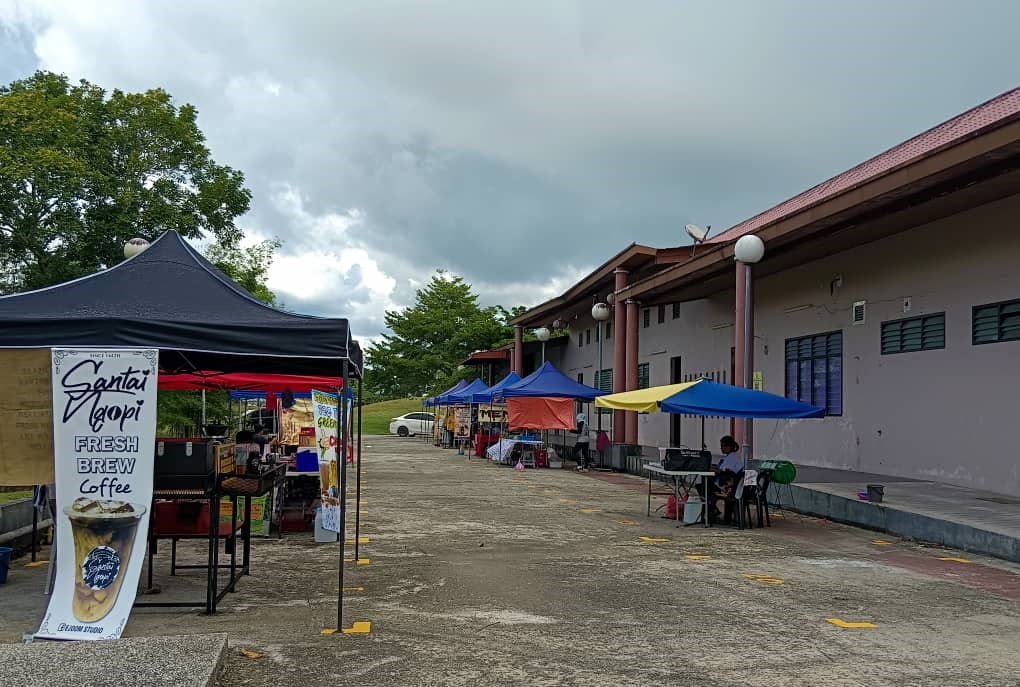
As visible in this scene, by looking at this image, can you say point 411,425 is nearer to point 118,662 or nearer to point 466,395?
point 466,395

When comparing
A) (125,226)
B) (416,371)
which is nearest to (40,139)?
(125,226)

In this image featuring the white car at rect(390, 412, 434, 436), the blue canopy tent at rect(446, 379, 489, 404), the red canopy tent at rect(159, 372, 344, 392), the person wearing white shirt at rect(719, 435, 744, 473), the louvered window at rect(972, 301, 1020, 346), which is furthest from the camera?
the white car at rect(390, 412, 434, 436)

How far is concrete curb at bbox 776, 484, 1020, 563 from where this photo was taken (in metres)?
10.6

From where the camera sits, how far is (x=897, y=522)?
12.5 metres

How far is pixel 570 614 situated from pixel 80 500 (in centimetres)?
379

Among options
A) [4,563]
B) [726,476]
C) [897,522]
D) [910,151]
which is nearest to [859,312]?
[910,151]

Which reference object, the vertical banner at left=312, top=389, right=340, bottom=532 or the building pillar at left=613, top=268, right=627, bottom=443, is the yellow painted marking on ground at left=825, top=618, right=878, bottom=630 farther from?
the building pillar at left=613, top=268, right=627, bottom=443

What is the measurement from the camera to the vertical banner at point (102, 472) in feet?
21.6

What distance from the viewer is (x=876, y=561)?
10.4 metres

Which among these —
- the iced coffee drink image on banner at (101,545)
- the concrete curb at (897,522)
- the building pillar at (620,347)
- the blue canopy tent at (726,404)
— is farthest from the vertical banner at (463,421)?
the iced coffee drink image on banner at (101,545)

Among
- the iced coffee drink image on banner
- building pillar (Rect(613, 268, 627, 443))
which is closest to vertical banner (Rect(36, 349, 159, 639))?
the iced coffee drink image on banner

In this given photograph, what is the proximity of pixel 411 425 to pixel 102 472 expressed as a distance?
4339 cm

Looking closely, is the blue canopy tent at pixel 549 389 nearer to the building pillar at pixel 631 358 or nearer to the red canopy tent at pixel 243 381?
the building pillar at pixel 631 358

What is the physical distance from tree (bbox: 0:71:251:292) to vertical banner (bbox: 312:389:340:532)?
1049 cm
